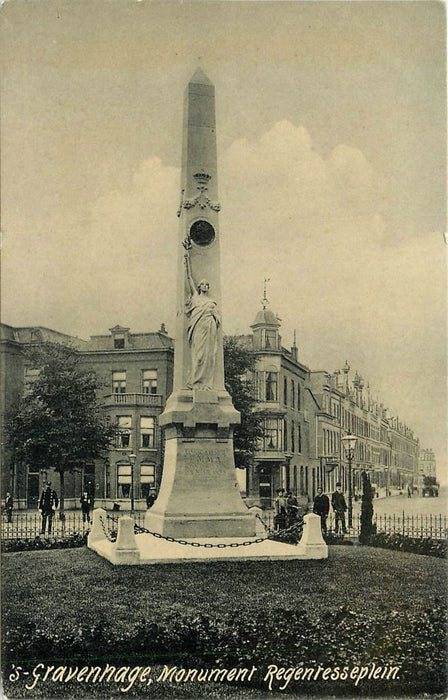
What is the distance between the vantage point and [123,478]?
33.9 m

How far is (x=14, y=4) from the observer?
10.2 meters

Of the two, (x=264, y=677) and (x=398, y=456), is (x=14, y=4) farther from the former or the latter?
(x=398, y=456)

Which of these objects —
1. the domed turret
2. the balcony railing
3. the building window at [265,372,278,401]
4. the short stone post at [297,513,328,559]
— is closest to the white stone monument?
the short stone post at [297,513,328,559]

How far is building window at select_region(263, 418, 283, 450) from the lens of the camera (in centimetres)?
3324

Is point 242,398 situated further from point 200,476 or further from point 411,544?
point 200,476

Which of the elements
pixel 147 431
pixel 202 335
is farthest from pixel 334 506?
pixel 147 431

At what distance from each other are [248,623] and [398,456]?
14.2m

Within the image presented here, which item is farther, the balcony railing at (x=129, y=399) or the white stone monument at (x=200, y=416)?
the balcony railing at (x=129, y=399)

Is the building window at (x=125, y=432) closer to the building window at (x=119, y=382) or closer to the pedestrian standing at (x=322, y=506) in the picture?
the building window at (x=119, y=382)

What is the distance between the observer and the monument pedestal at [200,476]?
1468cm

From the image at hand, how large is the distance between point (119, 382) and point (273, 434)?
7.61 m

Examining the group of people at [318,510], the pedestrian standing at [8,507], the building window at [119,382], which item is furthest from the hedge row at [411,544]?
the building window at [119,382]

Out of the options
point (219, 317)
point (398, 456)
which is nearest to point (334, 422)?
point (398, 456)

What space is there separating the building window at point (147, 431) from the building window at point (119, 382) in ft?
5.31
